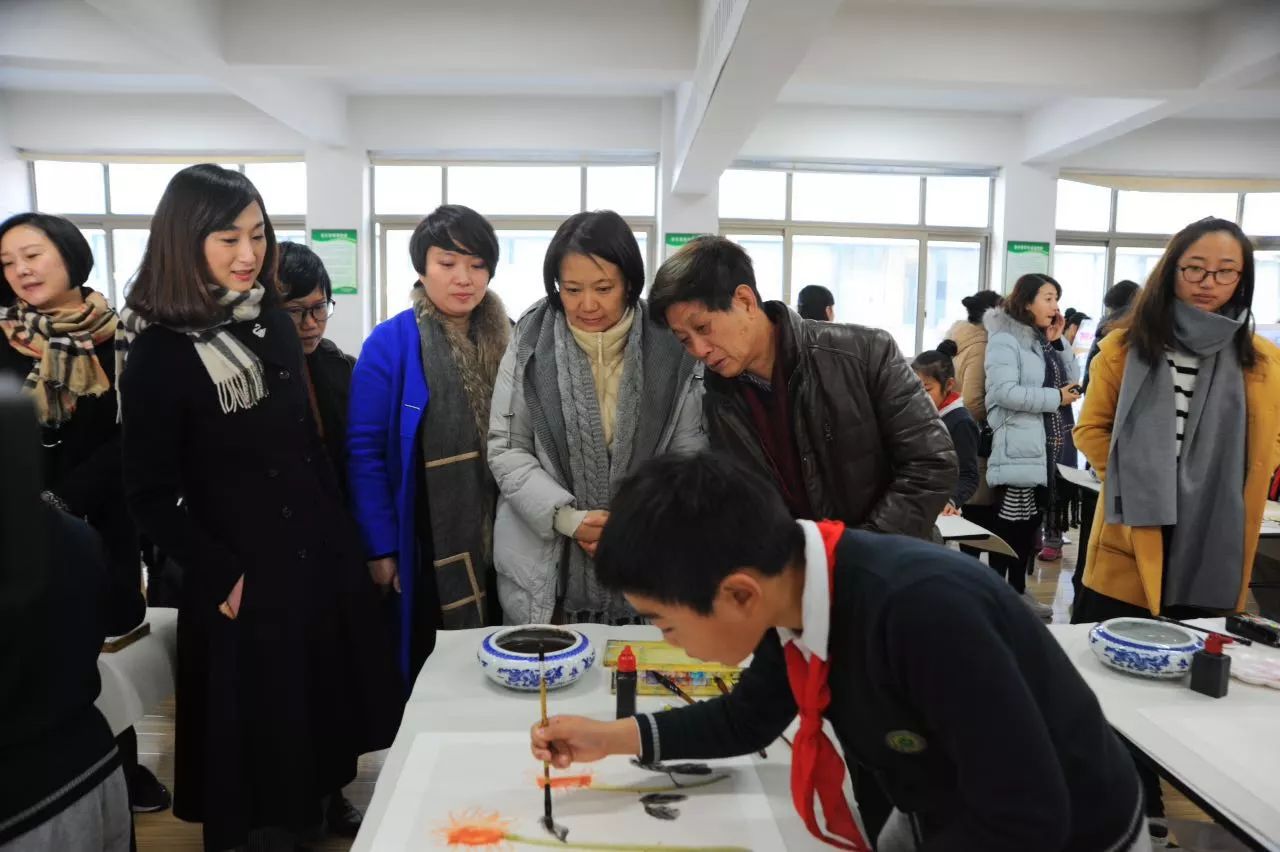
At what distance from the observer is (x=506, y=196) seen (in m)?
7.11

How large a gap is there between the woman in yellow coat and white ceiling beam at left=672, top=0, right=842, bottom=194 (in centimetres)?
171

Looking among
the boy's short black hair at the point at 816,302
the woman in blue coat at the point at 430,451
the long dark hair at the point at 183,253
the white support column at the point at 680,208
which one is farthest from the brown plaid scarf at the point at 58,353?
the white support column at the point at 680,208

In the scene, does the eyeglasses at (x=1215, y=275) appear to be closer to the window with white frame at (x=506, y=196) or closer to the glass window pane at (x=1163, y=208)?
the window with white frame at (x=506, y=196)

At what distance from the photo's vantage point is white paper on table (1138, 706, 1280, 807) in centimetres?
103

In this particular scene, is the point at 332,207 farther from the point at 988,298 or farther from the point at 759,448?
the point at 759,448

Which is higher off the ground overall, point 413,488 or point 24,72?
point 24,72

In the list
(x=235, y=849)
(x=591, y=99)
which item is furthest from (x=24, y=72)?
(x=235, y=849)

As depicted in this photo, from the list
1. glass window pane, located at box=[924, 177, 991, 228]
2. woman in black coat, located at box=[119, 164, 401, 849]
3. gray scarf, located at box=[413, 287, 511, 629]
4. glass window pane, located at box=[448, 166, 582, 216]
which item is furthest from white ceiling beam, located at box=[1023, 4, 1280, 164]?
woman in black coat, located at box=[119, 164, 401, 849]

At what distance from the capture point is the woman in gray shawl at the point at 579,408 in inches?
64.4

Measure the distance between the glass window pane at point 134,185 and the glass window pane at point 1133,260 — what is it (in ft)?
27.8

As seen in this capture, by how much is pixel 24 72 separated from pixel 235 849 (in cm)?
697

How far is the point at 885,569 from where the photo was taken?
80 centimetres

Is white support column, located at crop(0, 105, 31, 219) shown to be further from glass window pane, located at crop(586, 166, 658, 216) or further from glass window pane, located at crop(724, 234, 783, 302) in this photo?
glass window pane, located at crop(724, 234, 783, 302)

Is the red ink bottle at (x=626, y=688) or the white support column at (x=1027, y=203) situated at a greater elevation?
the white support column at (x=1027, y=203)
